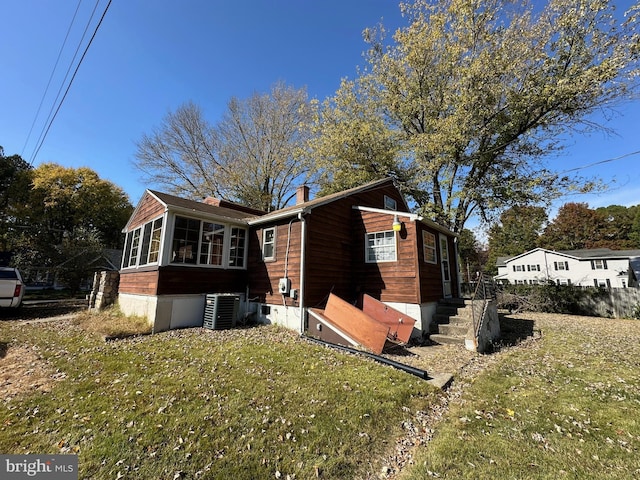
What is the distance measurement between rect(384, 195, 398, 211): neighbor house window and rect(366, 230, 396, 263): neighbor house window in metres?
4.29

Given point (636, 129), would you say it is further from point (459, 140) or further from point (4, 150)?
point (4, 150)

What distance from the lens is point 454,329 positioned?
335 inches

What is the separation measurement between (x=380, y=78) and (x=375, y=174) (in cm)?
579

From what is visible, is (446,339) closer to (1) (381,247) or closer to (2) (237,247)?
(1) (381,247)

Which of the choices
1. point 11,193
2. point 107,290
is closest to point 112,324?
point 107,290

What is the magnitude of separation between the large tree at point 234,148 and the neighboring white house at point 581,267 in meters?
24.4

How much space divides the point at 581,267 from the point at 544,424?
39947 millimetres

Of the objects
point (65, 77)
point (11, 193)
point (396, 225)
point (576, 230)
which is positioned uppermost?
point (576, 230)

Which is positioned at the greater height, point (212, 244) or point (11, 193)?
point (11, 193)

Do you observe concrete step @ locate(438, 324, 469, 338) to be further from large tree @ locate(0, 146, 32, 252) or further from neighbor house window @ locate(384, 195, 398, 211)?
large tree @ locate(0, 146, 32, 252)

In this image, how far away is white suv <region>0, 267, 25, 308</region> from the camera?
11.1m

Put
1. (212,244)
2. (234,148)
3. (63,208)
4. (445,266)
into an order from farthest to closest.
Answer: (63,208) → (234,148) → (445,266) → (212,244)

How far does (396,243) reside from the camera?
9.84 meters

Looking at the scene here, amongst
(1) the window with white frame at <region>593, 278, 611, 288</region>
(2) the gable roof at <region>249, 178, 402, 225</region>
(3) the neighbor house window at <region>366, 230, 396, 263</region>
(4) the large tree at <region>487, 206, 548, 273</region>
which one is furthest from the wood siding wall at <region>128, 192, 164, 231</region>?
(4) the large tree at <region>487, 206, 548, 273</region>
